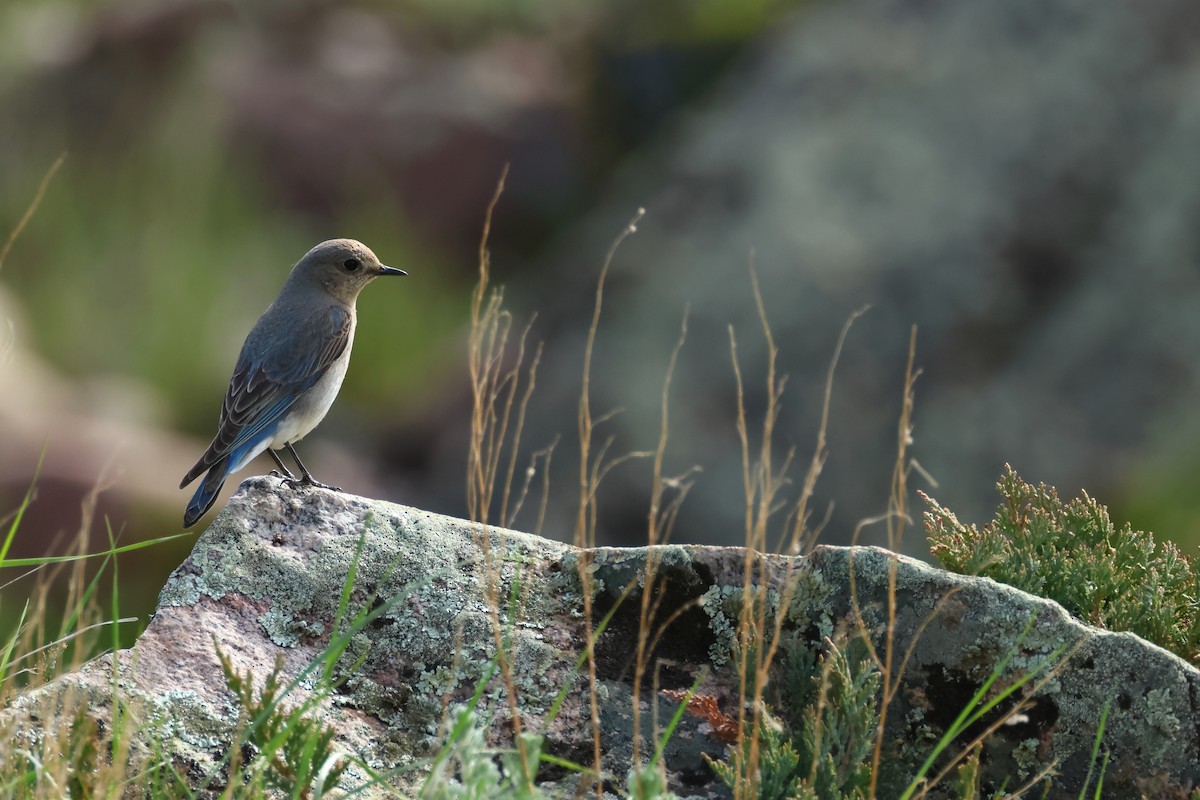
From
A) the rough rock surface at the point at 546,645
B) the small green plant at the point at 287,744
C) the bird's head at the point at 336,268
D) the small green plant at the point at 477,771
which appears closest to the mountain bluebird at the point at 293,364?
the bird's head at the point at 336,268

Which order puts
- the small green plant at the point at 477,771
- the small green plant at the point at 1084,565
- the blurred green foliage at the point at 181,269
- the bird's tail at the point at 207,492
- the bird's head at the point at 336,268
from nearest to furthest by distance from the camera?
1. the small green plant at the point at 477,771
2. the small green plant at the point at 1084,565
3. the bird's tail at the point at 207,492
4. the bird's head at the point at 336,268
5. the blurred green foliage at the point at 181,269

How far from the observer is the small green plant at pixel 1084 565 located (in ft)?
13.7

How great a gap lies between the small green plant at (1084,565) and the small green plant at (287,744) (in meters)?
1.87

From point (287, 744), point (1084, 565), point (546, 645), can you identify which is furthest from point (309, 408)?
point (1084, 565)

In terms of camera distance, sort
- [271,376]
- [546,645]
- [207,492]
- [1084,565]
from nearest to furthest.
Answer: [546,645] < [1084,565] < [207,492] < [271,376]

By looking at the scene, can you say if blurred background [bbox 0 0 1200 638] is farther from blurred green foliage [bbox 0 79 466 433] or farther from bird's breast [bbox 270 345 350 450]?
bird's breast [bbox 270 345 350 450]

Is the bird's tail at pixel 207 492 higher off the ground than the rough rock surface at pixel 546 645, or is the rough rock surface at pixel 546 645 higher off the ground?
the bird's tail at pixel 207 492

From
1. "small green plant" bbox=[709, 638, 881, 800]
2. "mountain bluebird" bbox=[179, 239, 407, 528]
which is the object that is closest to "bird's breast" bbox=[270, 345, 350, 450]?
"mountain bluebird" bbox=[179, 239, 407, 528]

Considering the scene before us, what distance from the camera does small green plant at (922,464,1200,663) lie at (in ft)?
13.7

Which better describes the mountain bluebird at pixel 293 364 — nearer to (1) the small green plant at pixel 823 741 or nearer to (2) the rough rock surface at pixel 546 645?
(2) the rough rock surface at pixel 546 645

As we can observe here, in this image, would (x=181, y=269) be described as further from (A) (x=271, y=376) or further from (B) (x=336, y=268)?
(A) (x=271, y=376)

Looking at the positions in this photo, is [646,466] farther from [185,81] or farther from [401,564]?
[185,81]

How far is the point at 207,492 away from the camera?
5383mm

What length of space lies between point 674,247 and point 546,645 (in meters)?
5.66
